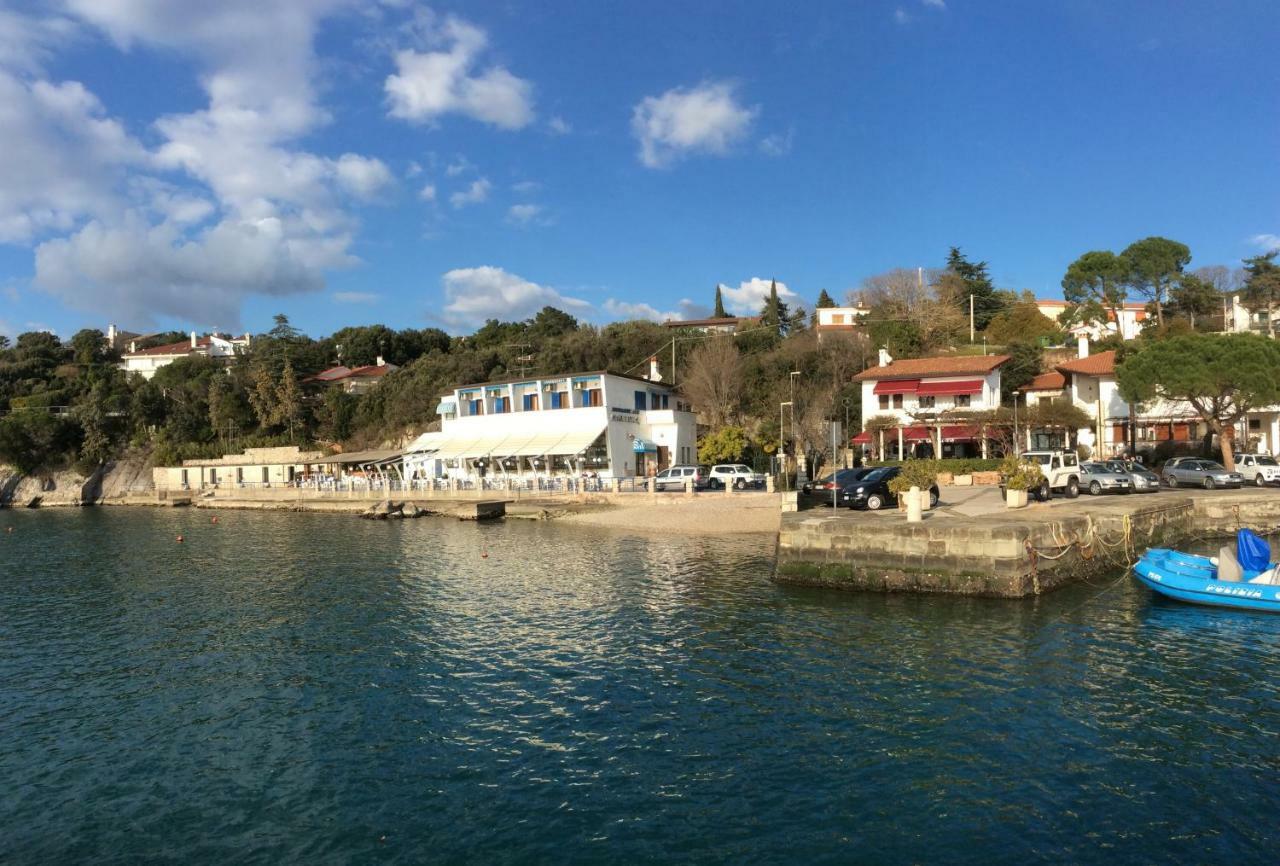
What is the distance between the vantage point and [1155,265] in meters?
58.1

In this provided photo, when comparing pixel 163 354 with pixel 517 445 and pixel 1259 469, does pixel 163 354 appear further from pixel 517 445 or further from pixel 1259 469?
pixel 1259 469

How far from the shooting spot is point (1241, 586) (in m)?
16.8

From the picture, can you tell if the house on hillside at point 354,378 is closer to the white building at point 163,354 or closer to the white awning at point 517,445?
the white building at point 163,354

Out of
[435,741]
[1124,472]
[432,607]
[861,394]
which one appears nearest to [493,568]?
[432,607]

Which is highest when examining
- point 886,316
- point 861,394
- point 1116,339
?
point 886,316

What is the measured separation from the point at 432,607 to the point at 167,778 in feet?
30.9

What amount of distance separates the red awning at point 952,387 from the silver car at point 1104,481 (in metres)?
13.1

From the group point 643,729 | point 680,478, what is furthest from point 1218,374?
point 643,729

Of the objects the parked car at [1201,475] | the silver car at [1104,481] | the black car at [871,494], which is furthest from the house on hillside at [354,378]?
the parked car at [1201,475]

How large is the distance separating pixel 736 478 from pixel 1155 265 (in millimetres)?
43454

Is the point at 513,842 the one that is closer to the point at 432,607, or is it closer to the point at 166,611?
the point at 432,607

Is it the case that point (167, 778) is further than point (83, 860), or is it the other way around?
point (167, 778)

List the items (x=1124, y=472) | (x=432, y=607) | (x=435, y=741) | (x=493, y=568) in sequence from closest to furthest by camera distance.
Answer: (x=435, y=741), (x=432, y=607), (x=493, y=568), (x=1124, y=472)

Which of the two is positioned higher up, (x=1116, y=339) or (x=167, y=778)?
(x=1116, y=339)
